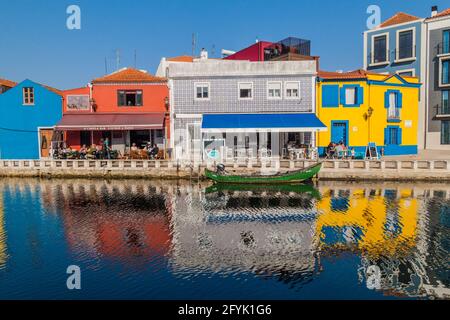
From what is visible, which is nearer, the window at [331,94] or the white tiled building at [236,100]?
the white tiled building at [236,100]

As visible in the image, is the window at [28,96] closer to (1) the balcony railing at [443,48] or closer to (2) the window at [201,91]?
(2) the window at [201,91]

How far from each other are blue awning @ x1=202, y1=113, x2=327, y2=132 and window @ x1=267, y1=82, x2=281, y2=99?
5.46ft

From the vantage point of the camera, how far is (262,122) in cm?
3169

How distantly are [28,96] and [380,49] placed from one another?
38.4 meters

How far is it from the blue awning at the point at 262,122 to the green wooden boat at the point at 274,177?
12.5 ft

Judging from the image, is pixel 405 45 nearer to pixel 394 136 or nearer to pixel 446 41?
pixel 446 41

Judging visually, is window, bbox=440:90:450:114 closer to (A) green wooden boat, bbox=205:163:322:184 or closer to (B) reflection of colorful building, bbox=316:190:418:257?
(B) reflection of colorful building, bbox=316:190:418:257

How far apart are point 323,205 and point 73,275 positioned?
46.7 ft

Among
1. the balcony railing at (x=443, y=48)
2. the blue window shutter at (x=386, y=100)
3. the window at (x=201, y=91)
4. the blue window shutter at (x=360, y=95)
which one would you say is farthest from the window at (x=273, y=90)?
the balcony railing at (x=443, y=48)

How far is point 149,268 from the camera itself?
42.2 feet

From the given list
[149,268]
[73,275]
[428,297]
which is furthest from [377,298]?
[73,275]

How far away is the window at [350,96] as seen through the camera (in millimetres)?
34438

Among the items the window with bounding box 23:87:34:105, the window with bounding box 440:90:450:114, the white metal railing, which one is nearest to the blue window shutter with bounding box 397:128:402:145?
the white metal railing

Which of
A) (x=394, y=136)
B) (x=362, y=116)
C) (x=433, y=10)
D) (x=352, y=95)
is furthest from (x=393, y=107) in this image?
(x=433, y=10)
